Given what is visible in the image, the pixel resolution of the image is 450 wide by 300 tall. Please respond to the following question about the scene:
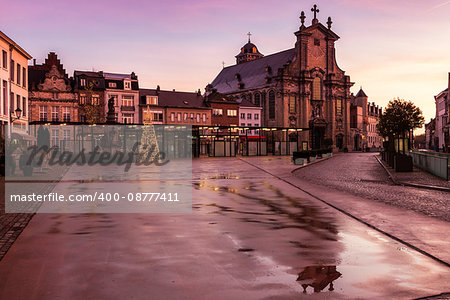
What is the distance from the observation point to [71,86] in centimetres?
7369

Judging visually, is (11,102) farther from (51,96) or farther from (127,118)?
(127,118)

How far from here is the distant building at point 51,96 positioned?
69500 mm

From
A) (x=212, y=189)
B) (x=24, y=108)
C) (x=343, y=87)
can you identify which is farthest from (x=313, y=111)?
(x=212, y=189)

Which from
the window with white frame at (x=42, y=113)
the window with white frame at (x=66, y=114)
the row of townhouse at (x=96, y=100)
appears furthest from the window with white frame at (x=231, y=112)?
the window with white frame at (x=42, y=113)

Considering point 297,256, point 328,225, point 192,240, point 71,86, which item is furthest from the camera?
point 71,86

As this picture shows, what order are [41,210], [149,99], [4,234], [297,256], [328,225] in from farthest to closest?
[149,99] → [41,210] → [328,225] → [4,234] → [297,256]

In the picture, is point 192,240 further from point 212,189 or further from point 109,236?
point 212,189

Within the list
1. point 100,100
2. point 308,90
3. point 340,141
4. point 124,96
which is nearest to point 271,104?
point 308,90

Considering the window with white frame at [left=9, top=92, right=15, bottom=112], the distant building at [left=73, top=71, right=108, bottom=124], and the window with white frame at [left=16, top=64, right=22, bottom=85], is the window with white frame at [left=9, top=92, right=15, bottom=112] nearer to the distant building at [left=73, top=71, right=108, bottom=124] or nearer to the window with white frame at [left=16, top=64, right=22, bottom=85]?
the window with white frame at [left=16, top=64, right=22, bottom=85]

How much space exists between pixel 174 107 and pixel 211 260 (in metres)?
75.8

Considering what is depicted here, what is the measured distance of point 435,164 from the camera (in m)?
26.1

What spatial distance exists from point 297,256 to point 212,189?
1147 cm

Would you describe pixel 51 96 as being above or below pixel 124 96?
below

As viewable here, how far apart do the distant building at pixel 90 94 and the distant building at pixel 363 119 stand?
227 ft
